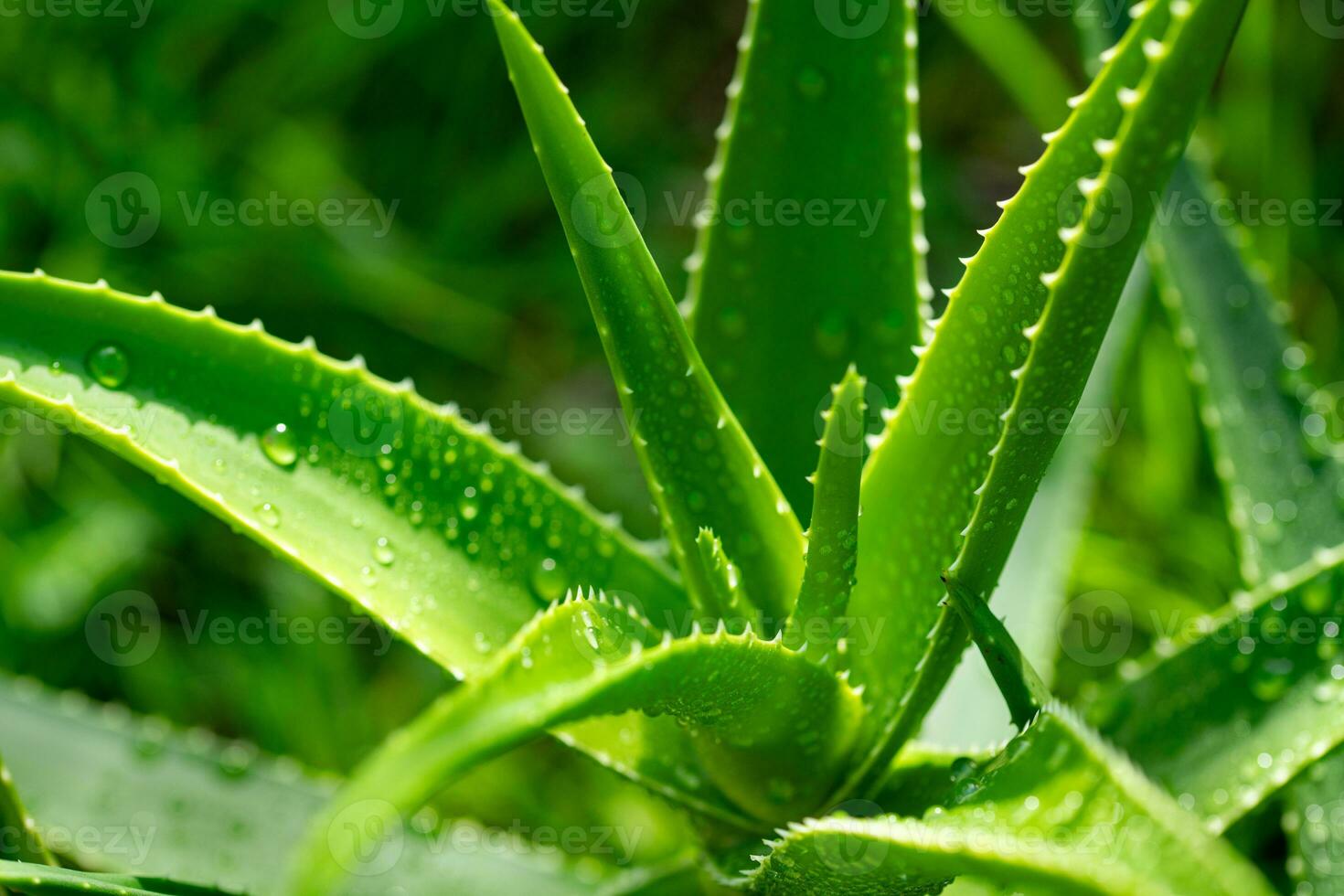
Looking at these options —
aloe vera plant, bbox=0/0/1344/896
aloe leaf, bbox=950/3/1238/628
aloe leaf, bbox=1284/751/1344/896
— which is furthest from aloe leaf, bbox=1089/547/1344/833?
aloe leaf, bbox=950/3/1238/628

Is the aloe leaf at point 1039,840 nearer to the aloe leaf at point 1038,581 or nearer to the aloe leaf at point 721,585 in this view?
the aloe leaf at point 721,585

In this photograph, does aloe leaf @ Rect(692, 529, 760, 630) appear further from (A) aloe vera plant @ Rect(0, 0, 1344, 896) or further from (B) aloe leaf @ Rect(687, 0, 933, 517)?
(B) aloe leaf @ Rect(687, 0, 933, 517)

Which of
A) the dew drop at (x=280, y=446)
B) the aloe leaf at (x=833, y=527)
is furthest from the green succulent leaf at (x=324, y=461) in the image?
the aloe leaf at (x=833, y=527)

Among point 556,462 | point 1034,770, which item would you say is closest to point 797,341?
point 1034,770

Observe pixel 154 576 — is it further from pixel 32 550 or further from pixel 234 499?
pixel 234 499

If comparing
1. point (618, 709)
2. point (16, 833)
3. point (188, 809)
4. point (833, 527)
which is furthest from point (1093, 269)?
point (188, 809)
